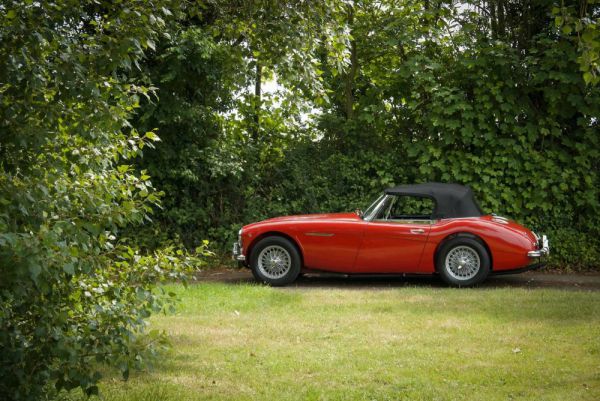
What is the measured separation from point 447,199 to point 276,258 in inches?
109

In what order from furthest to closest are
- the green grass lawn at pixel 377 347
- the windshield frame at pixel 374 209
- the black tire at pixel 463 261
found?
1. the windshield frame at pixel 374 209
2. the black tire at pixel 463 261
3. the green grass lawn at pixel 377 347

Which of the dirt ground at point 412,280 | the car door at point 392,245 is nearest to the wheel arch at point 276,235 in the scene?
the dirt ground at point 412,280

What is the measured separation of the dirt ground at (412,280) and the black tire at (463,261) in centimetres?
36

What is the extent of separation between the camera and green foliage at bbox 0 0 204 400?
442 centimetres

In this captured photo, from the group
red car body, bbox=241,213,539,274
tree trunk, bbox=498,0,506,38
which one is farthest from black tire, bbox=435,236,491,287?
tree trunk, bbox=498,0,506,38

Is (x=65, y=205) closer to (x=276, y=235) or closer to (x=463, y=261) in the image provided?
(x=276, y=235)

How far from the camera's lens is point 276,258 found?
11867 mm

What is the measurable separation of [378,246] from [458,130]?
361 cm

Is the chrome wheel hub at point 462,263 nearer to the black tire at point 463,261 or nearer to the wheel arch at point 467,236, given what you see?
the black tire at point 463,261

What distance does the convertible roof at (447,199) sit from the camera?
11.8m

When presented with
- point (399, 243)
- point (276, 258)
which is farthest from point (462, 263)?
point (276, 258)

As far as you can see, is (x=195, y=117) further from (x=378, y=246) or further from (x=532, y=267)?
(x=532, y=267)

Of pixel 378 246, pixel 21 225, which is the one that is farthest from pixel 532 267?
pixel 21 225

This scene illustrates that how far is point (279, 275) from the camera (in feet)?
38.9
